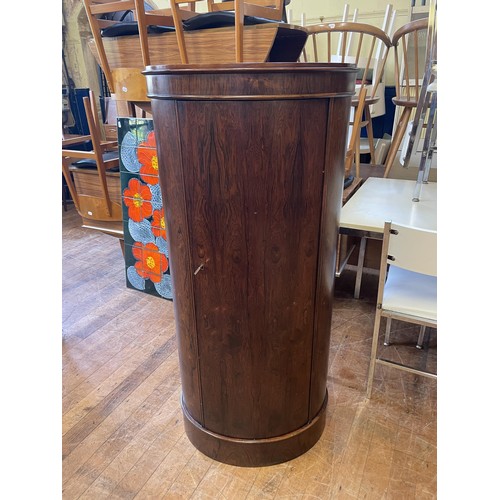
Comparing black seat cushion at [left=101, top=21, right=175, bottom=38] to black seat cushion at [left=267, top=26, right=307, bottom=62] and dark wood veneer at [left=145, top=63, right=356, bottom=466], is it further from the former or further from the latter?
dark wood veneer at [left=145, top=63, right=356, bottom=466]

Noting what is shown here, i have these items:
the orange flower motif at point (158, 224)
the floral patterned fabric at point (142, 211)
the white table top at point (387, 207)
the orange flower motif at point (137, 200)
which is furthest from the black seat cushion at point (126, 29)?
the white table top at point (387, 207)

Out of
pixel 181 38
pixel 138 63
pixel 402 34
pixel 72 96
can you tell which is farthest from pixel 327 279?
pixel 72 96

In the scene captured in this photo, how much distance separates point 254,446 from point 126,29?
194 cm

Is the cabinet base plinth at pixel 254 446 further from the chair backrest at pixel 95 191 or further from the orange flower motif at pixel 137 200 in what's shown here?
the chair backrest at pixel 95 191

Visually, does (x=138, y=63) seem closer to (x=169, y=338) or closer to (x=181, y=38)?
(x=181, y=38)

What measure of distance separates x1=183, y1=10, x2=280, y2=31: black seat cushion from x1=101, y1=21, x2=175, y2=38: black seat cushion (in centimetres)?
20

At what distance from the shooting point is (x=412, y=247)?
1.41 m

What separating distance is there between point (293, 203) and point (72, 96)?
16.3ft

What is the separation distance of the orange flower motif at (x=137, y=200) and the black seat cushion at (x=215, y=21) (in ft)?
2.78

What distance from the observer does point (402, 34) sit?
249 centimetres

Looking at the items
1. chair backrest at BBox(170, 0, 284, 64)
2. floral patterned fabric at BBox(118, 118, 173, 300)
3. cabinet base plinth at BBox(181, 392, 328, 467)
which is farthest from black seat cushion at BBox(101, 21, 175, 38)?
cabinet base plinth at BBox(181, 392, 328, 467)

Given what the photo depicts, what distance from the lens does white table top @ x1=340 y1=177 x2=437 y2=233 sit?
1.89m

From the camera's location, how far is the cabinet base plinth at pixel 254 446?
1.36m

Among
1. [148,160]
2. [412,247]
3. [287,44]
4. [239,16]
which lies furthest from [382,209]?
[148,160]
